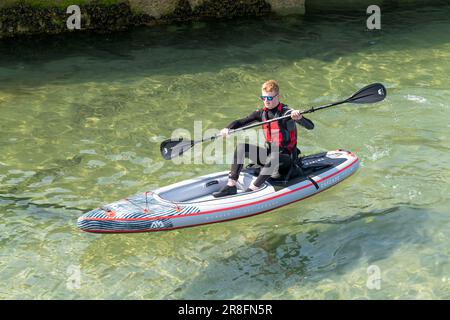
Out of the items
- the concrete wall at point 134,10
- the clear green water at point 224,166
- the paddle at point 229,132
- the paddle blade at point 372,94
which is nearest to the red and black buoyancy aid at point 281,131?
the paddle at point 229,132

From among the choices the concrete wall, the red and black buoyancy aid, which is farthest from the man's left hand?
the concrete wall

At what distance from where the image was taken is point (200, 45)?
1355cm

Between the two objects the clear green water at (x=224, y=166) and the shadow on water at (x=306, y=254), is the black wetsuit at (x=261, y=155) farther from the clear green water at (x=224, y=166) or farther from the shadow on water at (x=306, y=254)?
the shadow on water at (x=306, y=254)

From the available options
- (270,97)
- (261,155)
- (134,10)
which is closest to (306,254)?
(261,155)

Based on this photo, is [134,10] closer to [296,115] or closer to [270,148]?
[270,148]

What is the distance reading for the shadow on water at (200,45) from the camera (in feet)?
41.1

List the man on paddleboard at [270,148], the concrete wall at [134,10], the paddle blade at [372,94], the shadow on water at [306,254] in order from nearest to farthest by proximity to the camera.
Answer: the shadow on water at [306,254] → the man on paddleboard at [270,148] → the paddle blade at [372,94] → the concrete wall at [134,10]

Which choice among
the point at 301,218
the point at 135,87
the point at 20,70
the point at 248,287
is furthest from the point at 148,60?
the point at 248,287

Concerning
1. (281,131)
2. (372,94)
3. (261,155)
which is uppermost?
(372,94)

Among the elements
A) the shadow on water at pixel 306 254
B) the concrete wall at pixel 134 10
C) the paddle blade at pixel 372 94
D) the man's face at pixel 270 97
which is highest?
the concrete wall at pixel 134 10

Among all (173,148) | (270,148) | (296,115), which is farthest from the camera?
(173,148)

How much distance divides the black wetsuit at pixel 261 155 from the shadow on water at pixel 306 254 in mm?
740

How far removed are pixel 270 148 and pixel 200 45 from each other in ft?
19.8

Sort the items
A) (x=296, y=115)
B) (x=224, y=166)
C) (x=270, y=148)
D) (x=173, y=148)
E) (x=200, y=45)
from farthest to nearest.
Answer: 1. (x=200, y=45)
2. (x=224, y=166)
3. (x=173, y=148)
4. (x=270, y=148)
5. (x=296, y=115)
